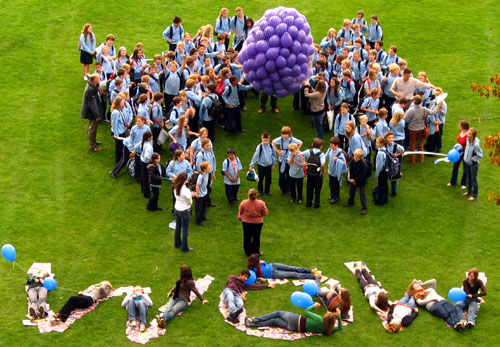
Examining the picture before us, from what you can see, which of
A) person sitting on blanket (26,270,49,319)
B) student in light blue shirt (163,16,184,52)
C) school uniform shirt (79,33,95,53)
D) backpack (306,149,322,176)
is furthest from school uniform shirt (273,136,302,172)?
school uniform shirt (79,33,95,53)

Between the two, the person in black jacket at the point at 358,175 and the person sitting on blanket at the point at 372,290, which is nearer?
the person sitting on blanket at the point at 372,290

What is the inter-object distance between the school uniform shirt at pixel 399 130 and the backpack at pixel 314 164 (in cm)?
267

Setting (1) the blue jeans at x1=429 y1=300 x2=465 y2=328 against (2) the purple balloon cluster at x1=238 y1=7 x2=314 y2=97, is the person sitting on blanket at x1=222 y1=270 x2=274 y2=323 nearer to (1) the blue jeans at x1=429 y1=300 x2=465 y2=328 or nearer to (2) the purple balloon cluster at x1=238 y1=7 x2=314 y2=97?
(1) the blue jeans at x1=429 y1=300 x2=465 y2=328

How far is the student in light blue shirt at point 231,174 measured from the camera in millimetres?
20047

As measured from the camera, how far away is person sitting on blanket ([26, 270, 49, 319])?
16359 millimetres

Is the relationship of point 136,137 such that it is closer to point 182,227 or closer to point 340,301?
point 182,227

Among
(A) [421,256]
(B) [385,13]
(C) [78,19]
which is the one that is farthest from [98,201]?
(B) [385,13]

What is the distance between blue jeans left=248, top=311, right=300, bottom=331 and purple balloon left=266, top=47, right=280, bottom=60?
7.94 m

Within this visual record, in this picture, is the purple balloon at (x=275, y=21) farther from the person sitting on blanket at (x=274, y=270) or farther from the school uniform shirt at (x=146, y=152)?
the person sitting on blanket at (x=274, y=270)

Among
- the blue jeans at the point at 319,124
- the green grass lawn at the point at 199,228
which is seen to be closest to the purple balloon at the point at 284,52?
the blue jeans at the point at 319,124

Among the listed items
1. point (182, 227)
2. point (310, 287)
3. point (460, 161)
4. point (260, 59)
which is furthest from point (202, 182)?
point (460, 161)

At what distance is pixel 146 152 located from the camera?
20.1m

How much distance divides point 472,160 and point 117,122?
9.08m

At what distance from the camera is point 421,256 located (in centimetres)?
1877
